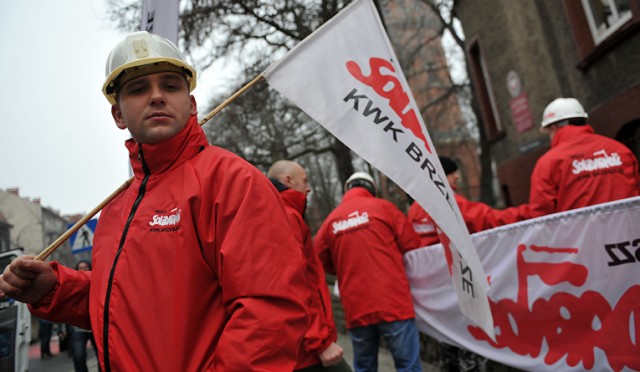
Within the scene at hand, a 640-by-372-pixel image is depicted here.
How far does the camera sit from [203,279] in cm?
172

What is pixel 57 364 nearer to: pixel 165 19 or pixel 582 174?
pixel 165 19

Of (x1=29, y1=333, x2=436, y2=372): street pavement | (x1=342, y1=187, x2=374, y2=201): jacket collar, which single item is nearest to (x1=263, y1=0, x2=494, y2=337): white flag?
(x1=342, y1=187, x2=374, y2=201): jacket collar

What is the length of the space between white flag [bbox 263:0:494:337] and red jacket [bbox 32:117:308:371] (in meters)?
0.94

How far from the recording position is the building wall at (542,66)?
7.20m

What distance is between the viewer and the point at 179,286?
1694 millimetres

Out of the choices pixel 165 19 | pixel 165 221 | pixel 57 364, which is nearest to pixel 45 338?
pixel 57 364

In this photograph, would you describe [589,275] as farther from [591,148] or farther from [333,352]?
[333,352]

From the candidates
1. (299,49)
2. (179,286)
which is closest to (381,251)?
(299,49)

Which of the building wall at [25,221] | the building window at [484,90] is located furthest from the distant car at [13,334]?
the building window at [484,90]

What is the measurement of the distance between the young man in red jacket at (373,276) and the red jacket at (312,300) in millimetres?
1436

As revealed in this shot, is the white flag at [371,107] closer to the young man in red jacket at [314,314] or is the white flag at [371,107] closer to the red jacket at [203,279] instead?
the young man in red jacket at [314,314]

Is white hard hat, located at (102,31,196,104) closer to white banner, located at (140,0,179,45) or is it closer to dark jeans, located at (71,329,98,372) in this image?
white banner, located at (140,0,179,45)

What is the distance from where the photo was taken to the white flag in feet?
8.66

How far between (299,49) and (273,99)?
14.1 meters
